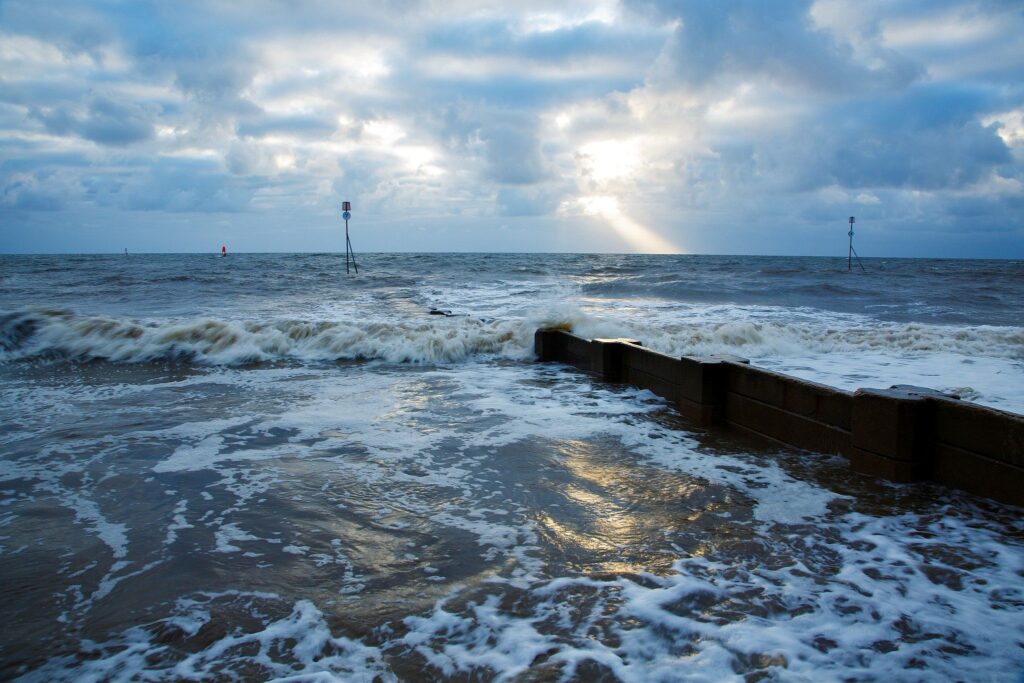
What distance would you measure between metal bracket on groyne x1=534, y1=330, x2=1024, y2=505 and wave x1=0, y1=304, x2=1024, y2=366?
16.5ft

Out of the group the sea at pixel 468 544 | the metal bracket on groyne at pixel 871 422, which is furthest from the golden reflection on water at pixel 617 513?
the metal bracket on groyne at pixel 871 422

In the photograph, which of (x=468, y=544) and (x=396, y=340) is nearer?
(x=468, y=544)

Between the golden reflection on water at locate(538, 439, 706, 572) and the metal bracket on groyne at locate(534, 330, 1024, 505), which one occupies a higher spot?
the metal bracket on groyne at locate(534, 330, 1024, 505)

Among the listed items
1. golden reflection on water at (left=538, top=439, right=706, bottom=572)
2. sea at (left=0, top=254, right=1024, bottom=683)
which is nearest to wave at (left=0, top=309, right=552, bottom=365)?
sea at (left=0, top=254, right=1024, bottom=683)

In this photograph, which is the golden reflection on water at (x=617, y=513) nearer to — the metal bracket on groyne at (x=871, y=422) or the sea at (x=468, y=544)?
the sea at (x=468, y=544)

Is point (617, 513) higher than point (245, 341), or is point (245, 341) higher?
point (245, 341)

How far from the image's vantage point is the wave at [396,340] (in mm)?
12086

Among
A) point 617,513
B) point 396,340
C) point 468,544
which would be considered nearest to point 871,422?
point 617,513

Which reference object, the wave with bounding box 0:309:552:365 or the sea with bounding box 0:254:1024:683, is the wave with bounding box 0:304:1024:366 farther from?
the sea with bounding box 0:254:1024:683

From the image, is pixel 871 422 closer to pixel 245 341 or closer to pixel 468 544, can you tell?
pixel 468 544

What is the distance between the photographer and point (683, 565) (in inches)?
148

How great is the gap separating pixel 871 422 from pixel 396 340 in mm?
8986

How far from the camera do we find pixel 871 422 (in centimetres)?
522

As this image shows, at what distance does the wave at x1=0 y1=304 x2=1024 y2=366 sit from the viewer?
12.1 metres
